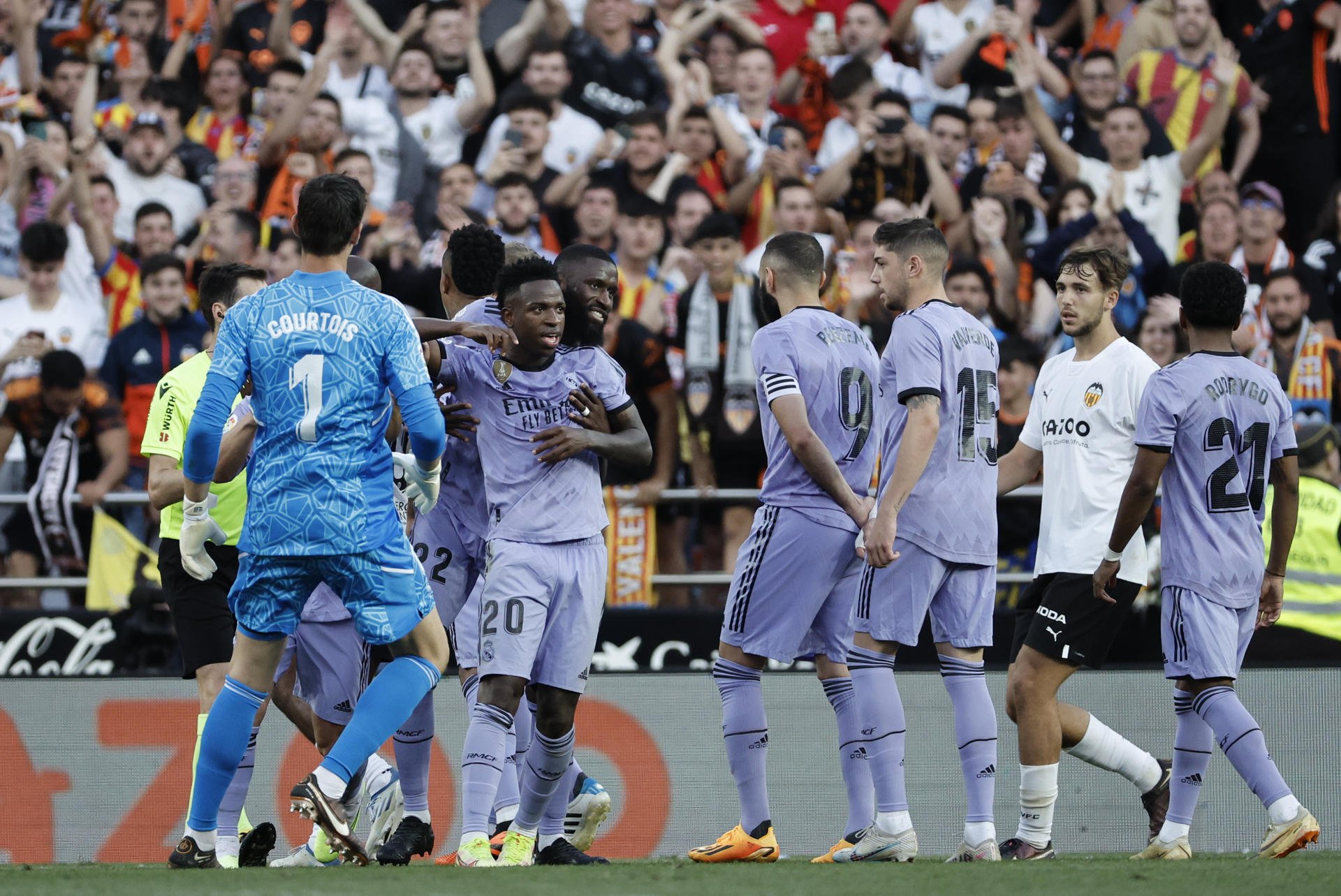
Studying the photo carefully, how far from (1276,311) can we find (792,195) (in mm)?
3278

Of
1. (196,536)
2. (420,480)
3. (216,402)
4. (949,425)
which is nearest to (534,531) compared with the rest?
(420,480)

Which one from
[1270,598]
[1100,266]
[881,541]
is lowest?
[1270,598]

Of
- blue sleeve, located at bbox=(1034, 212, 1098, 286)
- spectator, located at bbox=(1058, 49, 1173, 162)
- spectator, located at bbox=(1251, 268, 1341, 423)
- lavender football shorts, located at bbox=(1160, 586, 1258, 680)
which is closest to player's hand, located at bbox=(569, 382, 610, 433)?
lavender football shorts, located at bbox=(1160, 586, 1258, 680)

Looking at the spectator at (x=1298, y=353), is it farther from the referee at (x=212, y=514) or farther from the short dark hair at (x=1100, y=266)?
the referee at (x=212, y=514)

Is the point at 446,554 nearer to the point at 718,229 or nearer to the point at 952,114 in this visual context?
the point at 718,229

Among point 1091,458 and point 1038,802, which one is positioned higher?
point 1091,458

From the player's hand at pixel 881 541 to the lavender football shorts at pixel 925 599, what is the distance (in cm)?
13

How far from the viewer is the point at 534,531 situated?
657 cm

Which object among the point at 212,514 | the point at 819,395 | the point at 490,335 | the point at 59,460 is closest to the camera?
the point at 490,335

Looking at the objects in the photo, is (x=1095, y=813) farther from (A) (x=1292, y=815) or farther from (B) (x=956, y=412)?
(B) (x=956, y=412)

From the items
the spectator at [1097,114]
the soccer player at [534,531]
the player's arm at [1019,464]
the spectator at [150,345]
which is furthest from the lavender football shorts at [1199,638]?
the spectator at [150,345]

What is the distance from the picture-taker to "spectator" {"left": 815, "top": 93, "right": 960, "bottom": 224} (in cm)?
1197

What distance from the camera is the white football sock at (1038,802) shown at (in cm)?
697

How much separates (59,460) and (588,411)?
16.4ft
